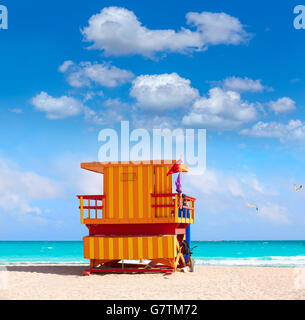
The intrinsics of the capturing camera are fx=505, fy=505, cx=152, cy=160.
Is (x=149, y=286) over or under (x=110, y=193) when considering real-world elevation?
under

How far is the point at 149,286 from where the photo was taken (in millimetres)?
16391

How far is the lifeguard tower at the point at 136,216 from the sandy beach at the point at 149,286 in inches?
34.7

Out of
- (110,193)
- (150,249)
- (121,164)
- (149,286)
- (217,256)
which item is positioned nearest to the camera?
(149,286)

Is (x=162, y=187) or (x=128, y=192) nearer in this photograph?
(x=128, y=192)

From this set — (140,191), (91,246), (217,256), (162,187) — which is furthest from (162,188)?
(217,256)

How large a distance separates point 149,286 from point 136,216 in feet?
13.7

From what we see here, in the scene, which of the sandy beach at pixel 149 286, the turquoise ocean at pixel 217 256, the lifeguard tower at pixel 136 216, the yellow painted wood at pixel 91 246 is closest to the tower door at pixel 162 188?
the lifeguard tower at pixel 136 216

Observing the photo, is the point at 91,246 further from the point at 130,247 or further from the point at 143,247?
the point at 143,247

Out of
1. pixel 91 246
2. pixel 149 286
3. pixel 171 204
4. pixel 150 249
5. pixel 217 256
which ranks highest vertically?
pixel 171 204

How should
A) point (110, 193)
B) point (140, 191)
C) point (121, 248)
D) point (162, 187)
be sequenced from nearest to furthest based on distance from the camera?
point (121, 248)
point (140, 191)
point (110, 193)
point (162, 187)

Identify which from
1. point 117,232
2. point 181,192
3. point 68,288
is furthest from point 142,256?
point 68,288

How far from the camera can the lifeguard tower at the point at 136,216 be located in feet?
65.1

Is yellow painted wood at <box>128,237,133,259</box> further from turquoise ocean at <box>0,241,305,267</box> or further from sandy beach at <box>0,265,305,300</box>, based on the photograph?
turquoise ocean at <box>0,241,305,267</box>
